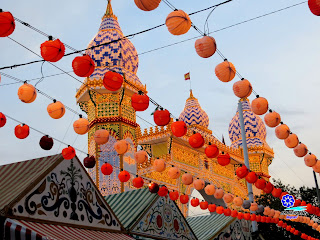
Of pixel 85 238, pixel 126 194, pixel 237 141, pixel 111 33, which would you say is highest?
pixel 237 141

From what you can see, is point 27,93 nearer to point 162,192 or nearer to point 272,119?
point 162,192

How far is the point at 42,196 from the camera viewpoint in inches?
295

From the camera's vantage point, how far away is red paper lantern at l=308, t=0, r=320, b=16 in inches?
242

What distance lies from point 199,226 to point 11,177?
9175 millimetres

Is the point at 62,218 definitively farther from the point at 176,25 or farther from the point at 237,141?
the point at 237,141

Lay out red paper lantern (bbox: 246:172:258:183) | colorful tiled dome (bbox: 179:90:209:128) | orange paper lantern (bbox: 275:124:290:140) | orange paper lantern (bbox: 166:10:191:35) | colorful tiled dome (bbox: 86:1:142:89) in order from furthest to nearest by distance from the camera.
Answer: colorful tiled dome (bbox: 179:90:209:128) → colorful tiled dome (bbox: 86:1:142:89) → red paper lantern (bbox: 246:172:258:183) → orange paper lantern (bbox: 275:124:290:140) → orange paper lantern (bbox: 166:10:191:35)

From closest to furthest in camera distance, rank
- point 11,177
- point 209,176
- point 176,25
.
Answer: point 176,25 → point 11,177 → point 209,176

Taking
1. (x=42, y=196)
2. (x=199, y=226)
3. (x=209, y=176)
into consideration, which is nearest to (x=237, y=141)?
(x=209, y=176)

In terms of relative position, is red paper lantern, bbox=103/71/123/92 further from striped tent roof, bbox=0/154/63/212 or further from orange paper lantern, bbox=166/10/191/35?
orange paper lantern, bbox=166/10/191/35

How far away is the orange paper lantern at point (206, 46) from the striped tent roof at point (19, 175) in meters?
3.54

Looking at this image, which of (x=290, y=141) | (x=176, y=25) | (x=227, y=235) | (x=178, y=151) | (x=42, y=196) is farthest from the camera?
(x=178, y=151)

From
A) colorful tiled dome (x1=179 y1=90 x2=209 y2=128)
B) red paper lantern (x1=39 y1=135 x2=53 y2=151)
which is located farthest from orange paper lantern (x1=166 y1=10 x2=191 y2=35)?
colorful tiled dome (x1=179 y1=90 x2=209 y2=128)

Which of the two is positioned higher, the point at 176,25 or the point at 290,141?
the point at 290,141

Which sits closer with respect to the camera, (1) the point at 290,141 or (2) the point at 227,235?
(1) the point at 290,141
